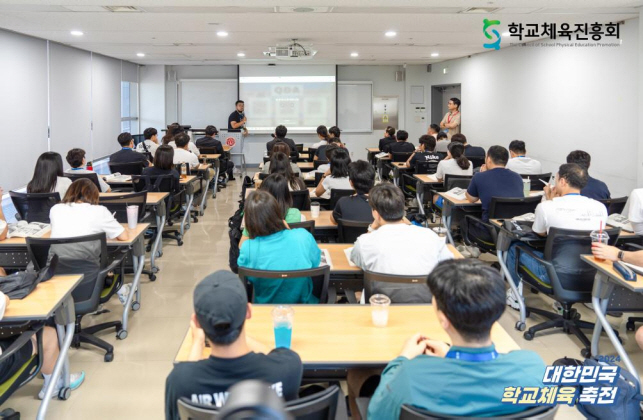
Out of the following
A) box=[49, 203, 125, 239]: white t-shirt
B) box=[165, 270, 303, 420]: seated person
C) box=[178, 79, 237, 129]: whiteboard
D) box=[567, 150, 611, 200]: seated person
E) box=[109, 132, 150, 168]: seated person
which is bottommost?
box=[165, 270, 303, 420]: seated person

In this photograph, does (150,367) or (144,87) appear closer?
(150,367)

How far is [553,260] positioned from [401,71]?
1276cm

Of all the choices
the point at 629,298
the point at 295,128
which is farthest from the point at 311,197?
the point at 295,128

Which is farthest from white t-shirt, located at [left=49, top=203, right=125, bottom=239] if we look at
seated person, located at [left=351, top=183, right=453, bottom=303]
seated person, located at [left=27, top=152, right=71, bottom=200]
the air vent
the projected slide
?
the projected slide

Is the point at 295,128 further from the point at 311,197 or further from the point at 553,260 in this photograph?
the point at 553,260

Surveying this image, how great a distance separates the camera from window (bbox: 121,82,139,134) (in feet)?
49.8

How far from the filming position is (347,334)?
240 cm

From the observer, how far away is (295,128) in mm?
15602

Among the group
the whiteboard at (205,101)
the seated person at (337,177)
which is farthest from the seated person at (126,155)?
the whiteboard at (205,101)

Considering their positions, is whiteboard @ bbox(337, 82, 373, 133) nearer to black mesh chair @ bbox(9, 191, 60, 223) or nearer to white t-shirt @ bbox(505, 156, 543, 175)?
white t-shirt @ bbox(505, 156, 543, 175)

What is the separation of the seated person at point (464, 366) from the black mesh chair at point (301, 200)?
3664 mm

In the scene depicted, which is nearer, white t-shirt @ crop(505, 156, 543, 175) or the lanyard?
the lanyard

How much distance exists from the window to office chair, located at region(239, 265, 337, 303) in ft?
43.1

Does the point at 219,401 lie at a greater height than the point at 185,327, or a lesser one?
greater
